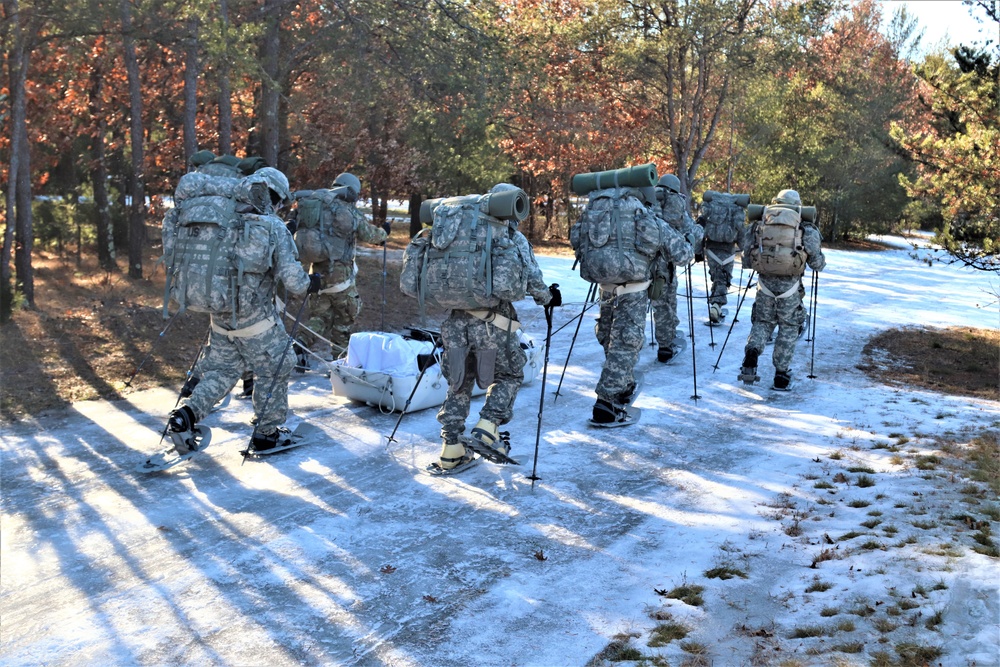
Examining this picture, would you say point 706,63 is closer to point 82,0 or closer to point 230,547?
point 82,0

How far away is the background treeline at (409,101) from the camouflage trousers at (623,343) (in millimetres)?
4386

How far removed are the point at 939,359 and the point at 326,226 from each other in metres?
8.39

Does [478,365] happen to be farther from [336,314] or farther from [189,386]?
[336,314]

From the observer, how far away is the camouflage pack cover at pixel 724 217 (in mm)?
13695

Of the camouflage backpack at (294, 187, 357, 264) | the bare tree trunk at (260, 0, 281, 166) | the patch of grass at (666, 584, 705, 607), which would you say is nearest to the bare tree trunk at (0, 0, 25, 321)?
the bare tree trunk at (260, 0, 281, 166)

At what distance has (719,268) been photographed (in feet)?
45.6

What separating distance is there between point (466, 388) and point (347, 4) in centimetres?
875

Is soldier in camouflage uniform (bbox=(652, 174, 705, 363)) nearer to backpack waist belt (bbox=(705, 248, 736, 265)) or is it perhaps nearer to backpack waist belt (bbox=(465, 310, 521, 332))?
backpack waist belt (bbox=(705, 248, 736, 265))

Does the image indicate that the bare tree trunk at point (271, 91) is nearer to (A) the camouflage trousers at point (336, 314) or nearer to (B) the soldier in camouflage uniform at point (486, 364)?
(A) the camouflage trousers at point (336, 314)

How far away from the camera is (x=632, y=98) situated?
2222 centimetres

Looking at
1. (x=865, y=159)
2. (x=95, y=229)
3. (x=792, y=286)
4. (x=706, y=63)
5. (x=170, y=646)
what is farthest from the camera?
(x=865, y=159)

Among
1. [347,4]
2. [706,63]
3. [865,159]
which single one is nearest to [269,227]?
[347,4]

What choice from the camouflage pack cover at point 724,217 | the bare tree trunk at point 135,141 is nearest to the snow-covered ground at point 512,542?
the camouflage pack cover at point 724,217

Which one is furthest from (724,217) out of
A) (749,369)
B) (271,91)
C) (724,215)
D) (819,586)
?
(819,586)
